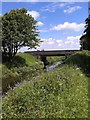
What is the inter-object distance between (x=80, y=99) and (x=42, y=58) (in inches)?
4021

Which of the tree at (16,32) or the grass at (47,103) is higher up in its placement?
the tree at (16,32)

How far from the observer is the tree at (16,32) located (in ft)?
247

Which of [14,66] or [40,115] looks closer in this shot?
[40,115]

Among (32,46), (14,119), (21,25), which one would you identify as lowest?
(14,119)

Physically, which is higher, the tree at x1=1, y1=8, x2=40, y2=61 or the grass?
the tree at x1=1, y1=8, x2=40, y2=61

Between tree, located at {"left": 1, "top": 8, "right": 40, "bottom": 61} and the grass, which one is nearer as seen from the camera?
the grass

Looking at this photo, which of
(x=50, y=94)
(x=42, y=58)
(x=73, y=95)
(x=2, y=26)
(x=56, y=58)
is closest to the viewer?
(x=50, y=94)

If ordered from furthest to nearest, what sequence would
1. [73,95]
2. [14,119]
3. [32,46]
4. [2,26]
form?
[32,46] < [2,26] < [73,95] < [14,119]

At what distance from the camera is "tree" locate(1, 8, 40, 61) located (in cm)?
7519

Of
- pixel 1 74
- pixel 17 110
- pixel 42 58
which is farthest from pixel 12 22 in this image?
pixel 17 110

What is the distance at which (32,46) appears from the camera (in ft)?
261

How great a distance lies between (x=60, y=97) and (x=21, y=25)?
5820 cm

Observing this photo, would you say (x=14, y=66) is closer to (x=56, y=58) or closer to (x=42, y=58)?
(x=42, y=58)

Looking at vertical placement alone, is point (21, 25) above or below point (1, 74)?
above
